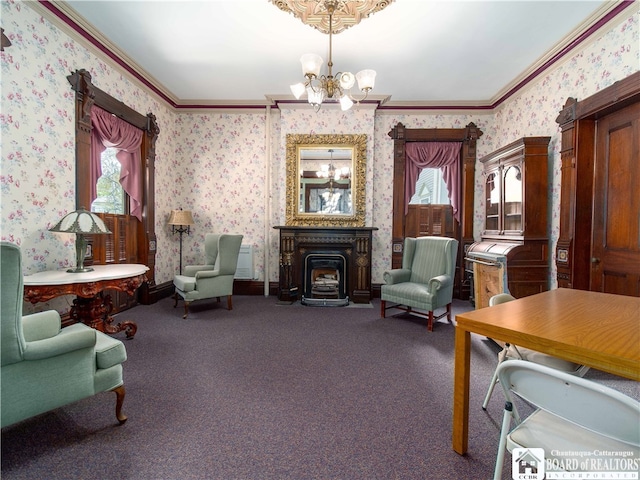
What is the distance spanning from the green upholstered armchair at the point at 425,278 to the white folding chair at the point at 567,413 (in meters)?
2.28

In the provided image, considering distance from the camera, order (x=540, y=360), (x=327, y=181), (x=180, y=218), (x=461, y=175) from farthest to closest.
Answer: (x=461, y=175)
(x=327, y=181)
(x=180, y=218)
(x=540, y=360)

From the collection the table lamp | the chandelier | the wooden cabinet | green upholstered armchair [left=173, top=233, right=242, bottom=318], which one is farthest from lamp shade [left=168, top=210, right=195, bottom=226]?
the wooden cabinet

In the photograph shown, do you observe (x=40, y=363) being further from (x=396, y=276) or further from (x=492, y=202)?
(x=492, y=202)

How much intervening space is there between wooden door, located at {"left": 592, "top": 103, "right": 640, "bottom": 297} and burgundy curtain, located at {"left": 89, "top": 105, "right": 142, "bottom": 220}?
207 inches

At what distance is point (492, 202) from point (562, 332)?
3.42m

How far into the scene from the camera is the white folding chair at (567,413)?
733 mm

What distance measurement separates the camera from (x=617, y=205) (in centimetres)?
277

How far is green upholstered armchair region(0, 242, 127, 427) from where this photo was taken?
4.30ft

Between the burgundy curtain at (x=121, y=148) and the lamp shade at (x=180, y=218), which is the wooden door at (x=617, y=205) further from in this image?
the burgundy curtain at (x=121, y=148)

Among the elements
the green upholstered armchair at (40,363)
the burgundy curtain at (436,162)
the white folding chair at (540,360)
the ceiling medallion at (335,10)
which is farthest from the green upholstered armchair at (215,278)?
the white folding chair at (540,360)

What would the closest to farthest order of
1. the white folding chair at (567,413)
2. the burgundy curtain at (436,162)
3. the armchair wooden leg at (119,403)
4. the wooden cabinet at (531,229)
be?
1. the white folding chair at (567,413)
2. the armchair wooden leg at (119,403)
3. the wooden cabinet at (531,229)
4. the burgundy curtain at (436,162)

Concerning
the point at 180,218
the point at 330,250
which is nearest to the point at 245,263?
the point at 180,218

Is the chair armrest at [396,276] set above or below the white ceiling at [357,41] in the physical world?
below

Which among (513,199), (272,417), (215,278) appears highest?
(513,199)
